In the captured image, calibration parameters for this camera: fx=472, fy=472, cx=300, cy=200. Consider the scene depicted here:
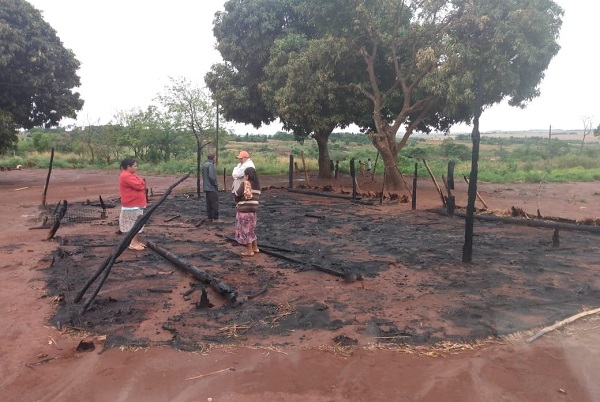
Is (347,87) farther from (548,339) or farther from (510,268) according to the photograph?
(548,339)

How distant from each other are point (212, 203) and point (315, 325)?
6.67 m

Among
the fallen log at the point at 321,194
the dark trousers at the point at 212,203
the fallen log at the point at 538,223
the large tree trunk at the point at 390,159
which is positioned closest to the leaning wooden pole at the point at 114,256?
the dark trousers at the point at 212,203

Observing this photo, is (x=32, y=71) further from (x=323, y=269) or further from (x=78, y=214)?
(x=323, y=269)

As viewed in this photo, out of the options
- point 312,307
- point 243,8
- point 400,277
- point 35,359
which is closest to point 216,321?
point 312,307

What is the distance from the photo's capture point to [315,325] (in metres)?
4.75

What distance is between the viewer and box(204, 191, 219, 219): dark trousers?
10.8 meters

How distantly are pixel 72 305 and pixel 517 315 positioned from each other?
4839 mm

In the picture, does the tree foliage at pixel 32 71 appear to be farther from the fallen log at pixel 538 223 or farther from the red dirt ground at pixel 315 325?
the fallen log at pixel 538 223

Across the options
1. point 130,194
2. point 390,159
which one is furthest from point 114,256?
point 390,159

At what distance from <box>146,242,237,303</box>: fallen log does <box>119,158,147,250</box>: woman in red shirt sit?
1.72 feet

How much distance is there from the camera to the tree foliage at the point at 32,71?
18328mm

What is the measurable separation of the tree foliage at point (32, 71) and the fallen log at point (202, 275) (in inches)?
564

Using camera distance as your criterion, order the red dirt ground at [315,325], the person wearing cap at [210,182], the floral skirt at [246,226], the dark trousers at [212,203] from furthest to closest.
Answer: the dark trousers at [212,203], the person wearing cap at [210,182], the floral skirt at [246,226], the red dirt ground at [315,325]

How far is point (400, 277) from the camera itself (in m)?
6.45
